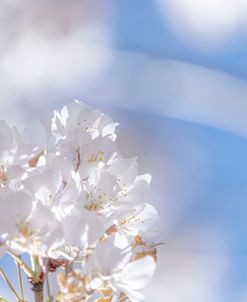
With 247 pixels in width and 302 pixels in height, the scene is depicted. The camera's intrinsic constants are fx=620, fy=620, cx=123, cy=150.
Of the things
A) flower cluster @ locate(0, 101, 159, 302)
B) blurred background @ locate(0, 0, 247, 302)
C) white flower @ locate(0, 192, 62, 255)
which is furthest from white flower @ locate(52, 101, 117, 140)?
blurred background @ locate(0, 0, 247, 302)

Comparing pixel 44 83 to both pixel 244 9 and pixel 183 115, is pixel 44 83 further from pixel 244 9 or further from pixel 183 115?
pixel 244 9

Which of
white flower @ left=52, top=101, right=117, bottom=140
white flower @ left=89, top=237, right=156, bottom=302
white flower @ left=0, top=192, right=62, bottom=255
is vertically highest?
white flower @ left=52, top=101, right=117, bottom=140

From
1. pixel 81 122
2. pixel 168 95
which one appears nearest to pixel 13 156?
pixel 81 122

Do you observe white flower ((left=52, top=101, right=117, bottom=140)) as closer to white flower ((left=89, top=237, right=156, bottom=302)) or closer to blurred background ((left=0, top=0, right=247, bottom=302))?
white flower ((left=89, top=237, right=156, bottom=302))

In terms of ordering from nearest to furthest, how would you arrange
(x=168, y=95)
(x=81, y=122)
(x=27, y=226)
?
(x=27, y=226), (x=81, y=122), (x=168, y=95)

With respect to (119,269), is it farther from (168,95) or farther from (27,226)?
(168,95)

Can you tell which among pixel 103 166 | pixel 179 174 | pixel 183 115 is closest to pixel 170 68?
pixel 183 115

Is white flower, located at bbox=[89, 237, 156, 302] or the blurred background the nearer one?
white flower, located at bbox=[89, 237, 156, 302]

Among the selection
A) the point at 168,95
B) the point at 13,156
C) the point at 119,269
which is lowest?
the point at 119,269
